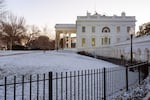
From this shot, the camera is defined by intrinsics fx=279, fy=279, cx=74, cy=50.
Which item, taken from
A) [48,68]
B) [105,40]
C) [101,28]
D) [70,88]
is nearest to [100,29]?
[101,28]

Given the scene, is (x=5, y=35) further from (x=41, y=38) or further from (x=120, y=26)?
(x=120, y=26)

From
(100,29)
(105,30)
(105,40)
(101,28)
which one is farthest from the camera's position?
(105,40)

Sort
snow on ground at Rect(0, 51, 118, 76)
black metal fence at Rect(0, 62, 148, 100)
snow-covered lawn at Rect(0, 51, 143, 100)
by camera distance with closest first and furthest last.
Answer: black metal fence at Rect(0, 62, 148, 100), snow-covered lawn at Rect(0, 51, 143, 100), snow on ground at Rect(0, 51, 118, 76)

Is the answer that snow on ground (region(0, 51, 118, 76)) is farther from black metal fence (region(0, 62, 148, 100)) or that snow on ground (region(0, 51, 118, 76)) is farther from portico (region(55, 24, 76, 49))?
portico (region(55, 24, 76, 49))

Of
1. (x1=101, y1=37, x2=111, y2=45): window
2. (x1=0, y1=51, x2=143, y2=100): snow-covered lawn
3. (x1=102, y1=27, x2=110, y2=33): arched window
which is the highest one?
(x1=102, y1=27, x2=110, y2=33): arched window

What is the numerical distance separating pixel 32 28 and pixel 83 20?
99.5 ft

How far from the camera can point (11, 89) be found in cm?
1220

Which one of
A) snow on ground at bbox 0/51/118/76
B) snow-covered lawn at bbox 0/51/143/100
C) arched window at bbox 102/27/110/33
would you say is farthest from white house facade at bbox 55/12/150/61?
snow-covered lawn at bbox 0/51/143/100

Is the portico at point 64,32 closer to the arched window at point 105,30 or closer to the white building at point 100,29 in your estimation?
the white building at point 100,29

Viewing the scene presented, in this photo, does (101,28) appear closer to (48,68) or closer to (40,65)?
(40,65)

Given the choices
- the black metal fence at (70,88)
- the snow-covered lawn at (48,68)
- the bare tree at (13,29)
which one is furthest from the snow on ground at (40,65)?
the bare tree at (13,29)

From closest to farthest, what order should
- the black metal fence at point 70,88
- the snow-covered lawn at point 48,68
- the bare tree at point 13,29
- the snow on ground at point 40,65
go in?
the black metal fence at point 70,88 < the snow-covered lawn at point 48,68 < the snow on ground at point 40,65 < the bare tree at point 13,29

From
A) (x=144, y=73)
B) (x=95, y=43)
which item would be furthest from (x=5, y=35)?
(x=144, y=73)

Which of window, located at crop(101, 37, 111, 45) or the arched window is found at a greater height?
the arched window
